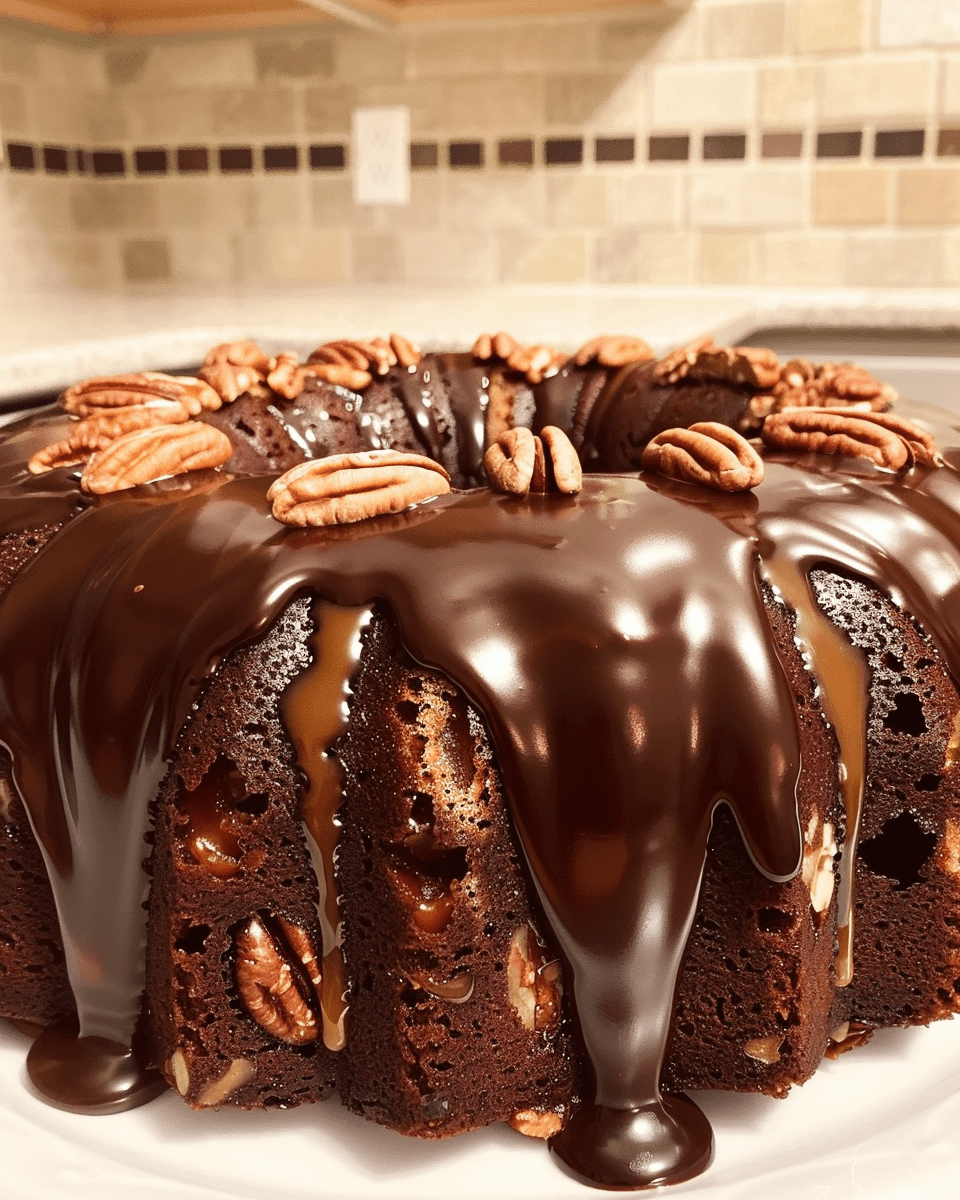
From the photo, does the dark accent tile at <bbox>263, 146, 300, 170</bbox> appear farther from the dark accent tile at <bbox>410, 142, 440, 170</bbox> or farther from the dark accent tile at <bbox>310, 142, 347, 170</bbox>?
the dark accent tile at <bbox>410, 142, 440, 170</bbox>

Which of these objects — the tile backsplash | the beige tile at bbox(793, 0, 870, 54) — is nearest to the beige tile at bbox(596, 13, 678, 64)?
the tile backsplash

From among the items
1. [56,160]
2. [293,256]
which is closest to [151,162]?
[56,160]

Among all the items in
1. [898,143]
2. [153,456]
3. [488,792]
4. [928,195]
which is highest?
[898,143]

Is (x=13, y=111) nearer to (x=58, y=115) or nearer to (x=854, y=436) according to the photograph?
(x=58, y=115)

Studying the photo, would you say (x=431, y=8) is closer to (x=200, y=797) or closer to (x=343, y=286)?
(x=343, y=286)

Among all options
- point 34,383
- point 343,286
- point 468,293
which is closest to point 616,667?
point 34,383

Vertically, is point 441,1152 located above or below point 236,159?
below
